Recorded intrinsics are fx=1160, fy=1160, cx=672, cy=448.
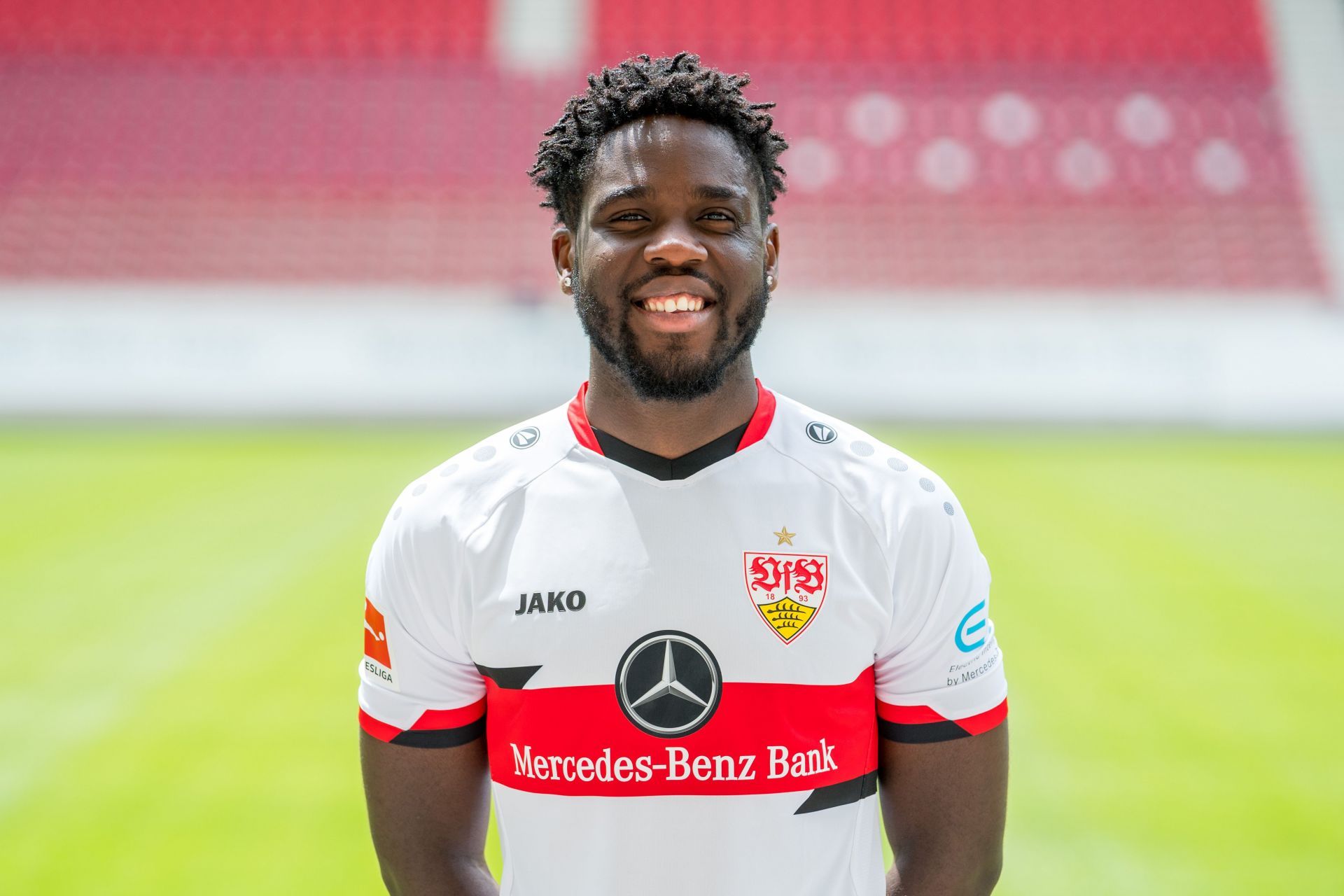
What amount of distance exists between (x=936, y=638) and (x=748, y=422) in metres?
0.40

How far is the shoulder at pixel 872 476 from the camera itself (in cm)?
158

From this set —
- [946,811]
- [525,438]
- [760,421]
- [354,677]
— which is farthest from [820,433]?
[354,677]

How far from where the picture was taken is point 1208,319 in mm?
12617

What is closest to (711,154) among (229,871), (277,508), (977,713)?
(977,713)

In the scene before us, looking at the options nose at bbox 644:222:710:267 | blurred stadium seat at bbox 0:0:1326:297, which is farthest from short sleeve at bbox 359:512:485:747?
blurred stadium seat at bbox 0:0:1326:297

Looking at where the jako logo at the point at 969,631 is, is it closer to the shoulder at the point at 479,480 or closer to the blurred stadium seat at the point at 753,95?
the shoulder at the point at 479,480

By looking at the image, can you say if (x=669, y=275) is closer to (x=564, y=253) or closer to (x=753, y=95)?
(x=564, y=253)

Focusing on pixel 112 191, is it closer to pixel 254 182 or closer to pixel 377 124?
pixel 254 182

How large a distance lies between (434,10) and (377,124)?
2926mm

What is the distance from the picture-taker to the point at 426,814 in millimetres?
1645

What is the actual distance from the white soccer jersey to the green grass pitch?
222 centimetres

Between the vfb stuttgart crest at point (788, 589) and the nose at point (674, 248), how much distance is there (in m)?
0.41

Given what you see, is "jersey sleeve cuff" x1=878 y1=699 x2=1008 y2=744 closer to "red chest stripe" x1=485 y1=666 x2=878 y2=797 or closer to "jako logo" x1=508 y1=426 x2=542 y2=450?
"red chest stripe" x1=485 y1=666 x2=878 y2=797

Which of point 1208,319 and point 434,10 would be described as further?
point 434,10
